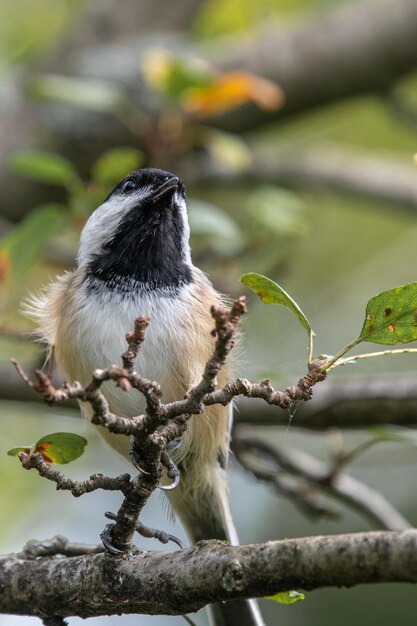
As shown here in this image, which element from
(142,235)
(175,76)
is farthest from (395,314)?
(175,76)

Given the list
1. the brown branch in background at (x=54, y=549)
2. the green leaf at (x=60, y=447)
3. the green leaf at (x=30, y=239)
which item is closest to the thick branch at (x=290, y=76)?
the green leaf at (x=30, y=239)

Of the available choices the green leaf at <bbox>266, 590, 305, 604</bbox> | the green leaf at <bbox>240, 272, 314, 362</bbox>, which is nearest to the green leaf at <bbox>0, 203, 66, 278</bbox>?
the green leaf at <bbox>240, 272, 314, 362</bbox>

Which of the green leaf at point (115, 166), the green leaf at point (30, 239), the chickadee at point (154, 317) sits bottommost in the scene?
the chickadee at point (154, 317)

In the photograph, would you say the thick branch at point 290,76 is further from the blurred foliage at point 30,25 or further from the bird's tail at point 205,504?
the bird's tail at point 205,504

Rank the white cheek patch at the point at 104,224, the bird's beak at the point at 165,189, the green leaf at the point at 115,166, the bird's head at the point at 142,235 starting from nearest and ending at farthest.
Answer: the bird's head at the point at 142,235 → the bird's beak at the point at 165,189 → the white cheek patch at the point at 104,224 → the green leaf at the point at 115,166

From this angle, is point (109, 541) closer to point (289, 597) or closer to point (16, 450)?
point (16, 450)

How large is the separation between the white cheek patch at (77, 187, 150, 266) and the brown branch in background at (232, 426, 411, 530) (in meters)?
1.34

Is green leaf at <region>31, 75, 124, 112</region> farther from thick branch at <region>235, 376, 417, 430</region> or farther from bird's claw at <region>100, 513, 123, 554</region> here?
bird's claw at <region>100, 513, 123, 554</region>

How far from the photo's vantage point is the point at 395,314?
2514 millimetres

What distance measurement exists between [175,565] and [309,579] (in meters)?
0.55

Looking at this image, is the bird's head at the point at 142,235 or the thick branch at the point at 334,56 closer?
the bird's head at the point at 142,235

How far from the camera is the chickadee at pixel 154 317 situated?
11.6 feet

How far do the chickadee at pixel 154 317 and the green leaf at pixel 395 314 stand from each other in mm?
1121

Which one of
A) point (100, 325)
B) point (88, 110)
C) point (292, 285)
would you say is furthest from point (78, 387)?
point (292, 285)
